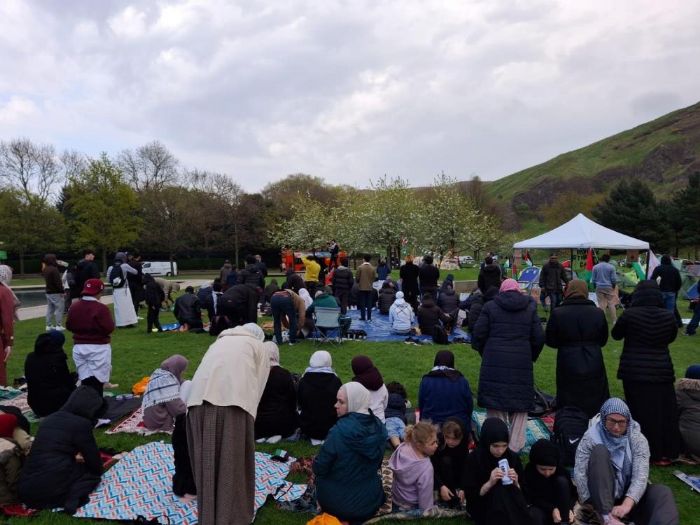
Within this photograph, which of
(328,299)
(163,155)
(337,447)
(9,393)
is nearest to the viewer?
(337,447)

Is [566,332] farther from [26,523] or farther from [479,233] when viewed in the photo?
[479,233]

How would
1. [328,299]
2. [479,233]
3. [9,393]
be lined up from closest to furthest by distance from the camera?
[9,393]
[328,299]
[479,233]

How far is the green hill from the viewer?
8562 cm

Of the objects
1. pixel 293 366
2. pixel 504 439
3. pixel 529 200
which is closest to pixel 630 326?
pixel 504 439

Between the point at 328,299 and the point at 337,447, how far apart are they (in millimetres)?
6348

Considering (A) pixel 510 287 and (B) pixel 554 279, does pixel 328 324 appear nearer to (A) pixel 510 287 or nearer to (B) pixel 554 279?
(A) pixel 510 287

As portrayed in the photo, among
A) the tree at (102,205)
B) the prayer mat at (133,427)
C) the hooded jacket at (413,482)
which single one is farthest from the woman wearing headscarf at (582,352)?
the tree at (102,205)

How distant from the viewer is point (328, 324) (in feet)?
32.0

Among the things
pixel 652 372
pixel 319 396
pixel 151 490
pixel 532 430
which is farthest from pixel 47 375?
pixel 652 372

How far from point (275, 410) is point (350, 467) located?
6.05 feet

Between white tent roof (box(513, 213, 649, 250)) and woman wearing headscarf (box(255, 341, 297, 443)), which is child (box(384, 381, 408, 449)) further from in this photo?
white tent roof (box(513, 213, 649, 250))

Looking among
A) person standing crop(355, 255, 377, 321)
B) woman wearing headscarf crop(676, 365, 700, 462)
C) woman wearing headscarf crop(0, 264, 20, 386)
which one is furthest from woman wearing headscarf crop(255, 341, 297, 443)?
person standing crop(355, 255, 377, 321)

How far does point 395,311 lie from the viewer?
1102 centimetres

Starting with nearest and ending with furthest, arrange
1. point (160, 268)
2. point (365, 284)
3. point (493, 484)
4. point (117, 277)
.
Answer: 1. point (493, 484)
2. point (117, 277)
3. point (365, 284)
4. point (160, 268)
